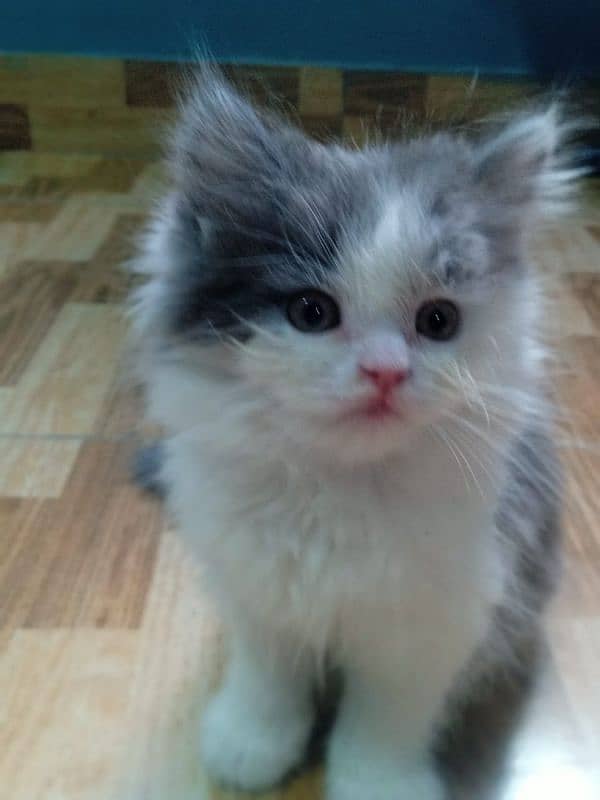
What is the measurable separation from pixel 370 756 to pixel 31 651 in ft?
1.23

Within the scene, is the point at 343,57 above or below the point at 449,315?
below

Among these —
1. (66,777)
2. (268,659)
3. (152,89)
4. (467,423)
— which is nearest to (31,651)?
(66,777)

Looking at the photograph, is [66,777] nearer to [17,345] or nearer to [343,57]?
[17,345]

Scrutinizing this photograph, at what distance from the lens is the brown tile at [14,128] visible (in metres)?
2.66

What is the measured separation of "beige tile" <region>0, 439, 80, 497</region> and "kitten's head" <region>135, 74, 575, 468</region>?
1.64ft

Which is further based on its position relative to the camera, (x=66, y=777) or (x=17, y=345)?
(x=17, y=345)

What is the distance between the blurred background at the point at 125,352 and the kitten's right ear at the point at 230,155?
0.22 m

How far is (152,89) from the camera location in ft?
8.40

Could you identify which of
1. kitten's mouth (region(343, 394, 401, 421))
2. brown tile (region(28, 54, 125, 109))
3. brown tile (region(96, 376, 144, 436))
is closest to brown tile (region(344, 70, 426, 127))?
brown tile (region(28, 54, 125, 109))

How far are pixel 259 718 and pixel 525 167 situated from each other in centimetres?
55

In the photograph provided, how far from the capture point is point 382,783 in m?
0.83

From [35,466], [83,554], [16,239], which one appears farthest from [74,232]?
[83,554]

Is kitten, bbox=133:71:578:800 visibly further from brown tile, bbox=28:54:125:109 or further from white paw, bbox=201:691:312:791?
brown tile, bbox=28:54:125:109

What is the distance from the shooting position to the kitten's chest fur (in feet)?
2.46
